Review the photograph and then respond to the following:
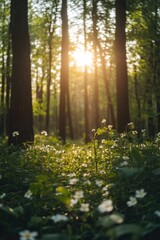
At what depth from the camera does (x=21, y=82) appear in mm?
11375

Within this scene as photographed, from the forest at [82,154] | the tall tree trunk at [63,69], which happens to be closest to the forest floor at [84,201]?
the forest at [82,154]

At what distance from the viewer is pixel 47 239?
381 centimetres

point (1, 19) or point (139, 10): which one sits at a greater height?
point (1, 19)

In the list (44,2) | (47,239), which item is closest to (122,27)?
(47,239)

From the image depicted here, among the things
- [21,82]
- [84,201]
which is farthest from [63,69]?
[84,201]

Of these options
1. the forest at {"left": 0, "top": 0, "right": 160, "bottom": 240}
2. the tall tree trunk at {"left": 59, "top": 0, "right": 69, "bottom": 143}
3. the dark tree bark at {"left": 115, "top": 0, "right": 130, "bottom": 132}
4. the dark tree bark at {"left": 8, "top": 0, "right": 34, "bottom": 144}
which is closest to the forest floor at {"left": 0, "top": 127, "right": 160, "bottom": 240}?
the forest at {"left": 0, "top": 0, "right": 160, "bottom": 240}

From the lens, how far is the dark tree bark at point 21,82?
36.9ft

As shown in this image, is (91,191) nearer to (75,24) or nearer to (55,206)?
(55,206)

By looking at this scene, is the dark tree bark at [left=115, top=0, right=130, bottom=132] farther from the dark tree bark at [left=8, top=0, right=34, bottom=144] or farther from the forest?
the dark tree bark at [left=8, top=0, right=34, bottom=144]

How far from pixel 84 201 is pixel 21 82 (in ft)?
21.5

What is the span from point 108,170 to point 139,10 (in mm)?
12921

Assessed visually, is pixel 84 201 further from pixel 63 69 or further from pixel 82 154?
pixel 63 69

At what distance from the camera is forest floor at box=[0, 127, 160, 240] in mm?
4336

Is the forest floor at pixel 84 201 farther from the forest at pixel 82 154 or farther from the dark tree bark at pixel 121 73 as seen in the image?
the dark tree bark at pixel 121 73
